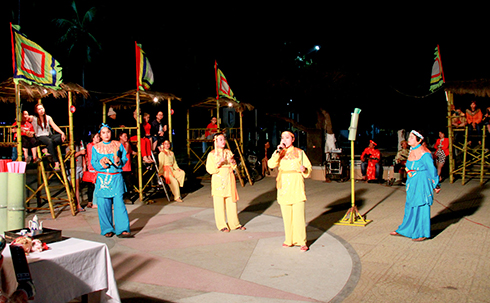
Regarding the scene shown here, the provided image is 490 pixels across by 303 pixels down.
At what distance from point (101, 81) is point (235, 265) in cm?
3245

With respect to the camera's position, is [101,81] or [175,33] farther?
[101,81]

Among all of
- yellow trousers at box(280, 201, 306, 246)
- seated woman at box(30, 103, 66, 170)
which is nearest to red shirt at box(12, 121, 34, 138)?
seated woman at box(30, 103, 66, 170)

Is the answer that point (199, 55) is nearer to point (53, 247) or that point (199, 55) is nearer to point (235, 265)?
point (235, 265)

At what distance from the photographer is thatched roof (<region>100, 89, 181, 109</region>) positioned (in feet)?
36.3

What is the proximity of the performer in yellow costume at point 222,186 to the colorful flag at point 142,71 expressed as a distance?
4288 mm

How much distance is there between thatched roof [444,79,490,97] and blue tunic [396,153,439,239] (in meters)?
6.92

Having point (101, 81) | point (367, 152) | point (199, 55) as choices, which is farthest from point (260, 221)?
point (101, 81)

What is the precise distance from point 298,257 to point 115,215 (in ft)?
10.2

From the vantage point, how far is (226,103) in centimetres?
1475

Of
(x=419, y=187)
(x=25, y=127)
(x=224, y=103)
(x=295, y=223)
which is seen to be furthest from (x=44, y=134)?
(x=419, y=187)

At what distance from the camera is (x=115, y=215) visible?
697 centimetres

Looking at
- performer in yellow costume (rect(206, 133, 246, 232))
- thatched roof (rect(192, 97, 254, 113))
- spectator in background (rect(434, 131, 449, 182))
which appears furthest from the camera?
thatched roof (rect(192, 97, 254, 113))

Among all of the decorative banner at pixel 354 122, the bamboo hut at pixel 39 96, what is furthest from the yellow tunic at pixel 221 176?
the bamboo hut at pixel 39 96

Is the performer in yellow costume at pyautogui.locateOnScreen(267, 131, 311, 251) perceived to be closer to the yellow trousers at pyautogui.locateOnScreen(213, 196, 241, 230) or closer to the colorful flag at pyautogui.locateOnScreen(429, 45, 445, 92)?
the yellow trousers at pyautogui.locateOnScreen(213, 196, 241, 230)
